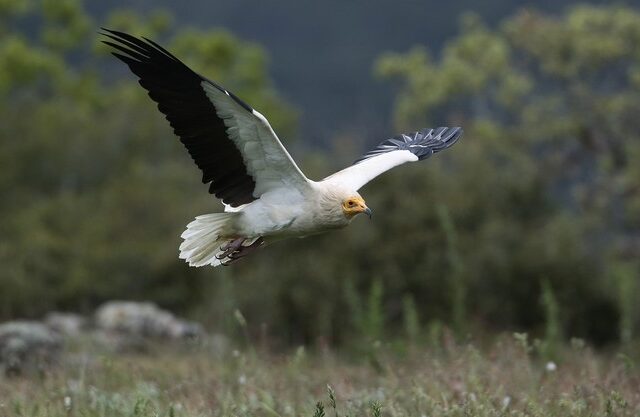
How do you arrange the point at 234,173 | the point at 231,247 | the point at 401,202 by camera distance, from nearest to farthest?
the point at 234,173 < the point at 231,247 < the point at 401,202

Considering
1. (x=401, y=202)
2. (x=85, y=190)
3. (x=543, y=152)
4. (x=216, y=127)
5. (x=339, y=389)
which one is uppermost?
(x=85, y=190)

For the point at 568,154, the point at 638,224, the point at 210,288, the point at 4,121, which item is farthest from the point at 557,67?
the point at 4,121

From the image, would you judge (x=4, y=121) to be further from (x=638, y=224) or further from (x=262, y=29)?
(x=262, y=29)

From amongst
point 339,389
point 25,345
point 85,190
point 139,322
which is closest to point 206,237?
point 339,389

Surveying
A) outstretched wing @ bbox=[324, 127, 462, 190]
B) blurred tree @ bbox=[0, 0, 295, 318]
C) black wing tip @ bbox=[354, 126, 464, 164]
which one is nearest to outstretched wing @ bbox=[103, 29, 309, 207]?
outstretched wing @ bbox=[324, 127, 462, 190]

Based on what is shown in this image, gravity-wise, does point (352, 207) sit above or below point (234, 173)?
below

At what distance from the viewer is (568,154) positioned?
2559cm

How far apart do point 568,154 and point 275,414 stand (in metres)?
21.0

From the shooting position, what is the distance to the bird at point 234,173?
661 centimetres

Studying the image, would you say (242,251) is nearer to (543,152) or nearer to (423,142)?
(423,142)

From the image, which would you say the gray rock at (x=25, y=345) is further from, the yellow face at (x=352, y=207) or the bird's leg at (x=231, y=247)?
the yellow face at (x=352, y=207)

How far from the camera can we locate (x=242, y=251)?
24.4 ft

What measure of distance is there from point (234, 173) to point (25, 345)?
239cm

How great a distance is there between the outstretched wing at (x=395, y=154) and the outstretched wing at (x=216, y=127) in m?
0.70
